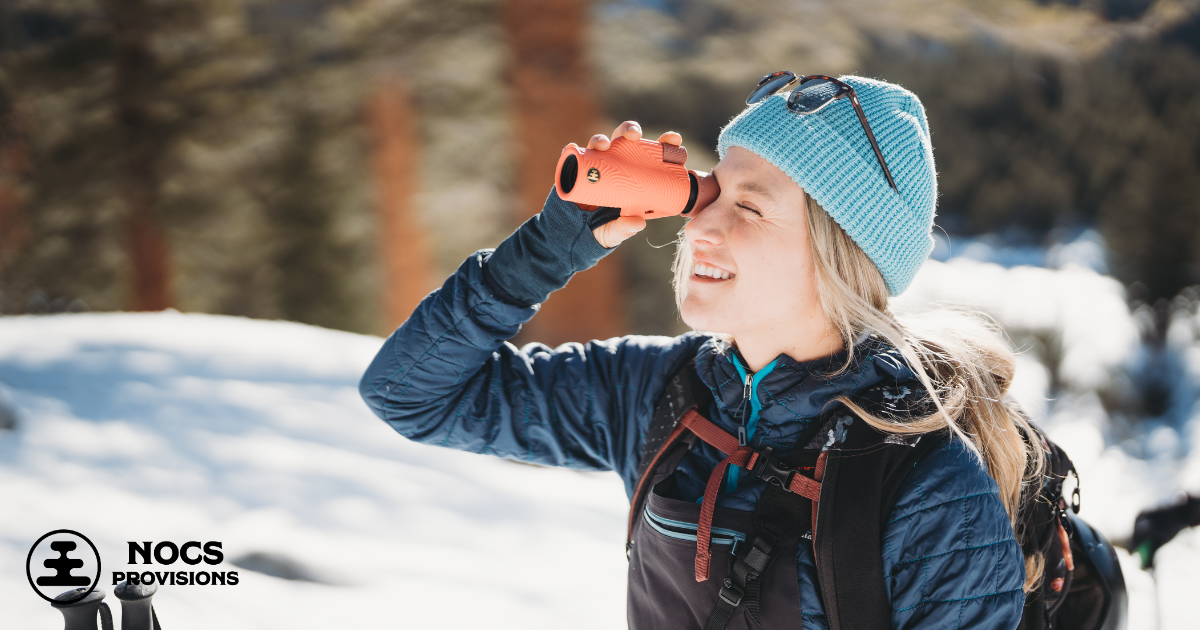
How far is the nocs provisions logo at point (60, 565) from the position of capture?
6.89ft

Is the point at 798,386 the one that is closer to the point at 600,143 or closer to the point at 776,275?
the point at 776,275

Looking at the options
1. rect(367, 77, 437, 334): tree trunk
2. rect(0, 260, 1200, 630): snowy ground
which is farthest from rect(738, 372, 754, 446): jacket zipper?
rect(367, 77, 437, 334): tree trunk

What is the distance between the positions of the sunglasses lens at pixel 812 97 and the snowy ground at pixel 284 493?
0.78m

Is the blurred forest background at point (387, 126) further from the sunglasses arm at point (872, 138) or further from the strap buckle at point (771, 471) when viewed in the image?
the strap buckle at point (771, 471)

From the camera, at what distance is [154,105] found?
1175cm

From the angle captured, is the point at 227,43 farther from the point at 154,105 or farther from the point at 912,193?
the point at 912,193

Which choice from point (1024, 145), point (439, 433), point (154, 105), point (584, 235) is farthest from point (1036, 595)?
point (1024, 145)

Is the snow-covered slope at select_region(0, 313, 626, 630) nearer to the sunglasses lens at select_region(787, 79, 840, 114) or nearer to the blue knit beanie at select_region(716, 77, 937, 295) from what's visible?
the blue knit beanie at select_region(716, 77, 937, 295)

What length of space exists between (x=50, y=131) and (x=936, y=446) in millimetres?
13826

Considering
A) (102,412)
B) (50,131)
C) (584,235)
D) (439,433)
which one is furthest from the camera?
(50,131)

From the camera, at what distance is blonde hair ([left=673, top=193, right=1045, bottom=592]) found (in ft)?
5.02

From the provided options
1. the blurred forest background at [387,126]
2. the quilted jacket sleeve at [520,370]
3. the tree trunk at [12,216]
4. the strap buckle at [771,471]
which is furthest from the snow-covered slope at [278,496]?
the tree trunk at [12,216]

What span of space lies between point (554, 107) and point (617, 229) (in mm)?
5631

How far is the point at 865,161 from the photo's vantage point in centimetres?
161
